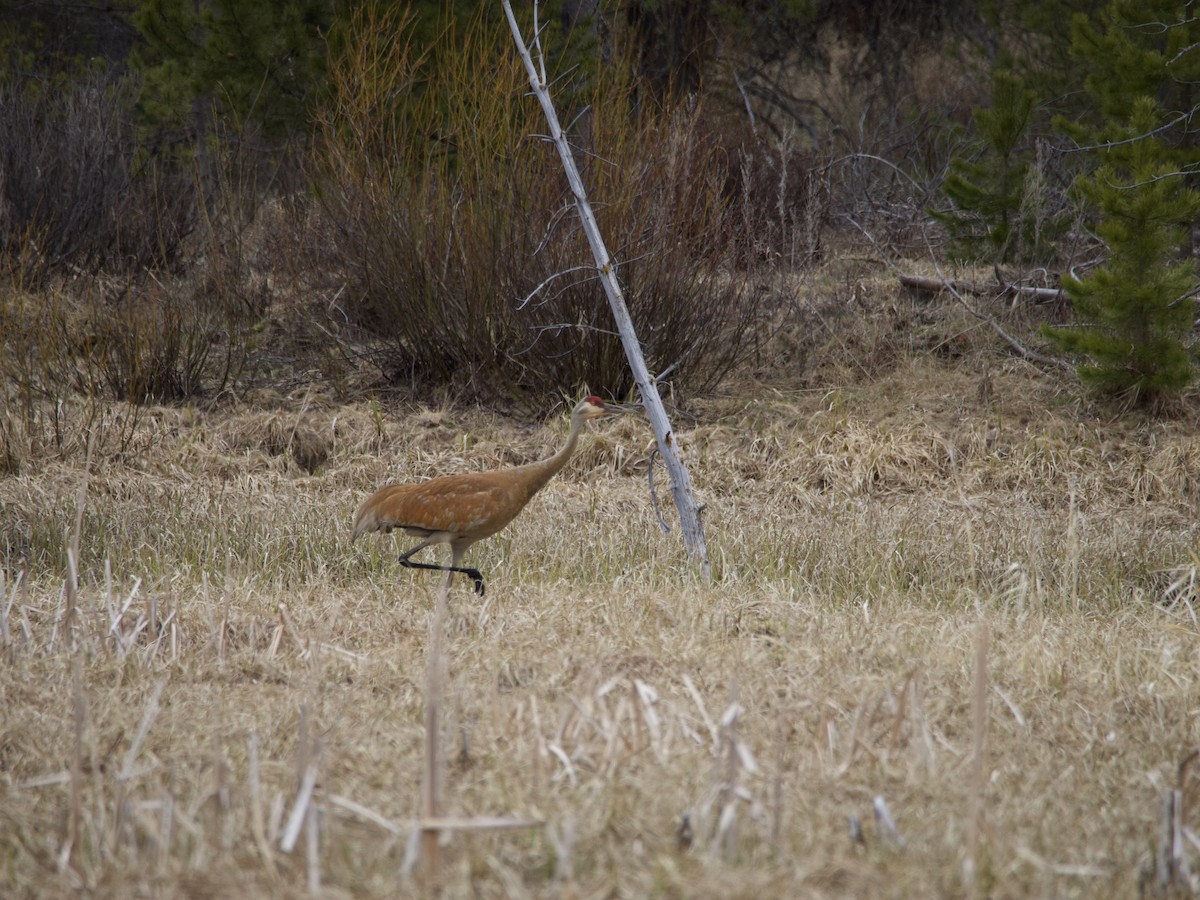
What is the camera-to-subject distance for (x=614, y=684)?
3432mm

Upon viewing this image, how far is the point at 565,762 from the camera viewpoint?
3029 mm

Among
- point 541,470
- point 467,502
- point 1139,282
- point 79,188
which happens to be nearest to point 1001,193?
point 1139,282

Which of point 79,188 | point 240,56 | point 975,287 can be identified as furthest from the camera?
point 79,188

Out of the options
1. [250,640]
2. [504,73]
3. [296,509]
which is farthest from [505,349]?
[250,640]

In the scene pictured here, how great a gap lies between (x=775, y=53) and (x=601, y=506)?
9.47 m

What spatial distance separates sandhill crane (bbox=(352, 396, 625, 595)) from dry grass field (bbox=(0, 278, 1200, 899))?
29 cm

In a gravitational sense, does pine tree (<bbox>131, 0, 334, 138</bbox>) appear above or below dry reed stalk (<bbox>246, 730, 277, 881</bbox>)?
above

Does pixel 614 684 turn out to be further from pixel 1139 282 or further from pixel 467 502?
pixel 1139 282

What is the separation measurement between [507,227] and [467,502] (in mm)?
3851

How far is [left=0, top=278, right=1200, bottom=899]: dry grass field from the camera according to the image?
2631 mm

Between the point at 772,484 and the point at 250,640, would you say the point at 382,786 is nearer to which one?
the point at 250,640

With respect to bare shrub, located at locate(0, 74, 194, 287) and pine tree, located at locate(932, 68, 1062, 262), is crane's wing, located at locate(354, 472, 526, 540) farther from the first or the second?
bare shrub, located at locate(0, 74, 194, 287)

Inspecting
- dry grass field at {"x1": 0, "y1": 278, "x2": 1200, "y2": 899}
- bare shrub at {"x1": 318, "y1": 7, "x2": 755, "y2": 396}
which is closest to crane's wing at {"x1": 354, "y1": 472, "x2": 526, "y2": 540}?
dry grass field at {"x1": 0, "y1": 278, "x2": 1200, "y2": 899}

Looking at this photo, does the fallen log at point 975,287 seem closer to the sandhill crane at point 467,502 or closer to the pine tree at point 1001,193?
the pine tree at point 1001,193
